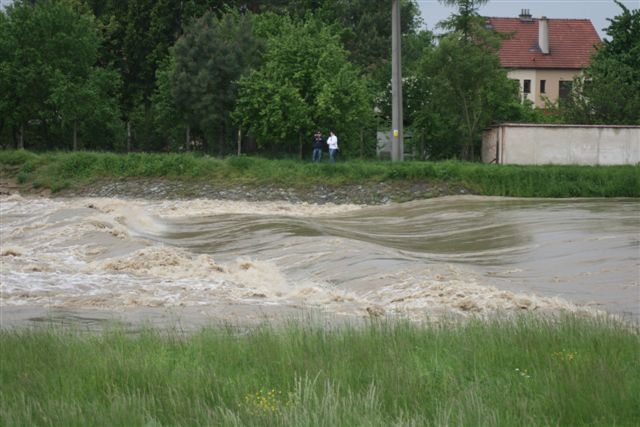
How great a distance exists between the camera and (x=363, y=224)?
93.4 ft

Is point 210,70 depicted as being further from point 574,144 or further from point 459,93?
point 574,144

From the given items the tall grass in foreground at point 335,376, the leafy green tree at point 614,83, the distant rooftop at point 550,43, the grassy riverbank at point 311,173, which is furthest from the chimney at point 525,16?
the tall grass in foreground at point 335,376

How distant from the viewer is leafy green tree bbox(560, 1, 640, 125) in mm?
44688

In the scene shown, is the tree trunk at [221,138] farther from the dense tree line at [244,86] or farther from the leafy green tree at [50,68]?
the leafy green tree at [50,68]

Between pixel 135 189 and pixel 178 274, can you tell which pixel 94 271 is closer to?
pixel 178 274

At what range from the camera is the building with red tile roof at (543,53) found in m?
78.2

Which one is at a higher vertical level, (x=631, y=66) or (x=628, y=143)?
(x=631, y=66)

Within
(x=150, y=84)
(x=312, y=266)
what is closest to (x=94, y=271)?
(x=312, y=266)

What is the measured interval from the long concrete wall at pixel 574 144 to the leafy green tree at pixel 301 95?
7395 millimetres

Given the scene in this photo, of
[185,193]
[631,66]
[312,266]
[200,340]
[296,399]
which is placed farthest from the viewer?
[631,66]

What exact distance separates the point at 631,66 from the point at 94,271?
4202cm

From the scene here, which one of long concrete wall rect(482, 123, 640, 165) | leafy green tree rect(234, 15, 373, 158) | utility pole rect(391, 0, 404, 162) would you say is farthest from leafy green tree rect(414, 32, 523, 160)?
long concrete wall rect(482, 123, 640, 165)

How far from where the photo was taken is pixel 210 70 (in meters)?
46.8

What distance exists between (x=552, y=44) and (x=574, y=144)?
43.5 metres
